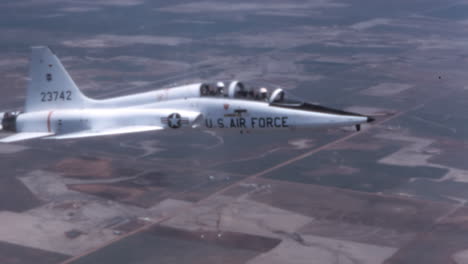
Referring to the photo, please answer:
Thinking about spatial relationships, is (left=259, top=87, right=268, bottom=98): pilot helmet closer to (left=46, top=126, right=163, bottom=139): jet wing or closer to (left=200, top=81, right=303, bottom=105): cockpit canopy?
(left=200, top=81, right=303, bottom=105): cockpit canopy

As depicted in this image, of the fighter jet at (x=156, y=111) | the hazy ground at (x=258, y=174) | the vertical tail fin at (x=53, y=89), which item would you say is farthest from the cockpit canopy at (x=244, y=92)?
the vertical tail fin at (x=53, y=89)

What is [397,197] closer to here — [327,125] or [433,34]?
[327,125]

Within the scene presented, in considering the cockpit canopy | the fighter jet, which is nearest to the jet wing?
the fighter jet

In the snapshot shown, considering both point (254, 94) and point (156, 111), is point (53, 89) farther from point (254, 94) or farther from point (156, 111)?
point (254, 94)

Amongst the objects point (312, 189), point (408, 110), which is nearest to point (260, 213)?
point (312, 189)

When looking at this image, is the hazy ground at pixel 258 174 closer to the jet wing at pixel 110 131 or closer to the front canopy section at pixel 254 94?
the front canopy section at pixel 254 94

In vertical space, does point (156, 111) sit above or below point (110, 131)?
above

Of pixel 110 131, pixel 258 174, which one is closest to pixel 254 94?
pixel 110 131
